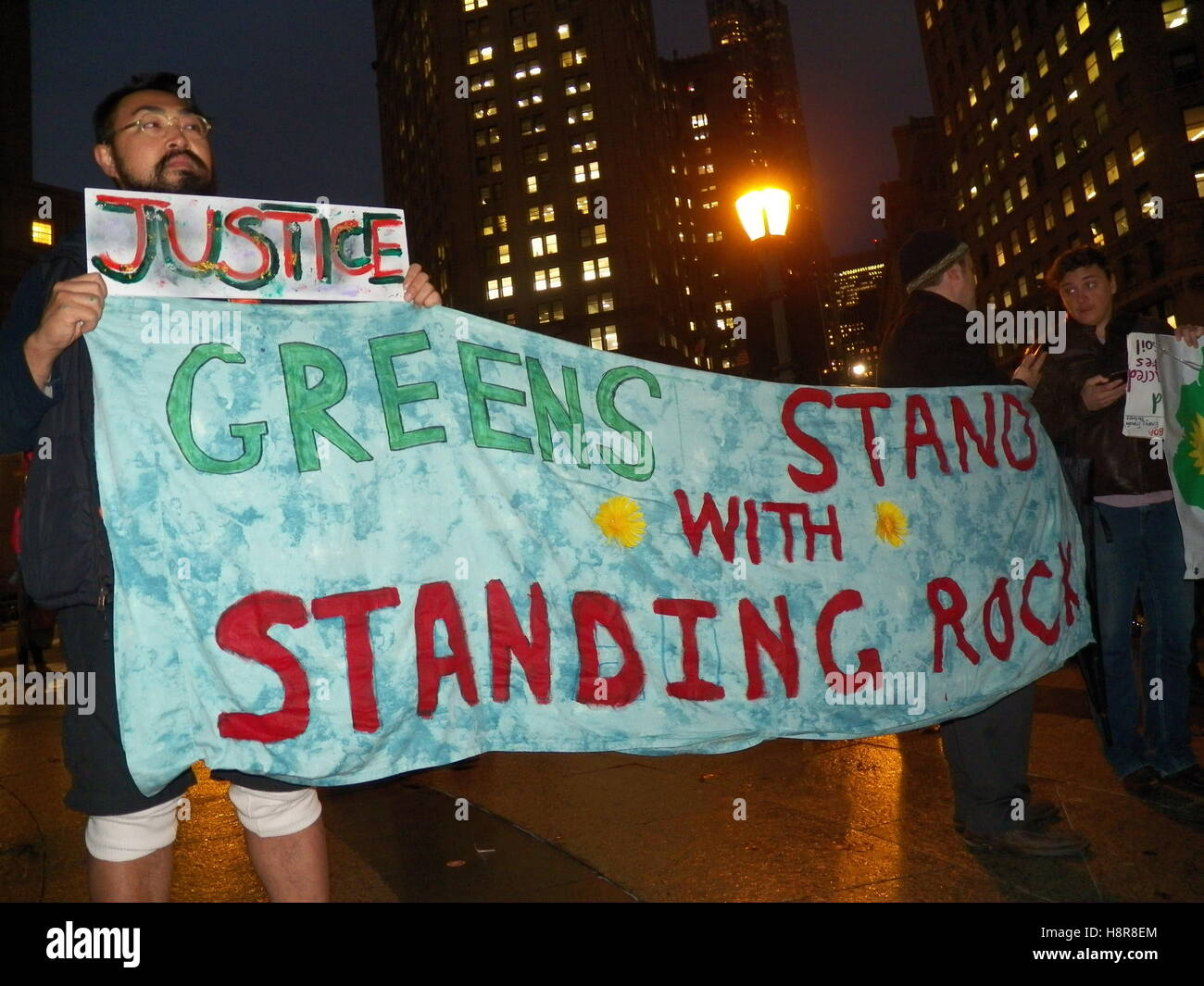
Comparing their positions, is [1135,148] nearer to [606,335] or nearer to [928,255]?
[606,335]

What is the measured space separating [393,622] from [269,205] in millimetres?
1316

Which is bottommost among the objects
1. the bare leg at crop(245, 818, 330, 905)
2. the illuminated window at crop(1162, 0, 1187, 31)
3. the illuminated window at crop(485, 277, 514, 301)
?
the bare leg at crop(245, 818, 330, 905)

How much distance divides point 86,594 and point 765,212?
24.9 feet

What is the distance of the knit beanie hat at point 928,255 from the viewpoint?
3.62m

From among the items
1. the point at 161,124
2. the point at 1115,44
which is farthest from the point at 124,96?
the point at 1115,44

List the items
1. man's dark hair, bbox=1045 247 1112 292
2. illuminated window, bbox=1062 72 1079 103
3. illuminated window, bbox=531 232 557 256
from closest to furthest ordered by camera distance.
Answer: man's dark hair, bbox=1045 247 1112 292 < illuminated window, bbox=1062 72 1079 103 < illuminated window, bbox=531 232 557 256

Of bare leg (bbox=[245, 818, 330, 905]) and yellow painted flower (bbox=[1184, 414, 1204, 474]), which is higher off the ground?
yellow painted flower (bbox=[1184, 414, 1204, 474])

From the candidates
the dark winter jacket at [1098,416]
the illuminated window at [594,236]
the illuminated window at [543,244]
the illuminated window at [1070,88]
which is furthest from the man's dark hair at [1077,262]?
the illuminated window at [543,244]

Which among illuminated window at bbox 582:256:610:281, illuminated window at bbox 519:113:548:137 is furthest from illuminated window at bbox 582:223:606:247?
illuminated window at bbox 519:113:548:137

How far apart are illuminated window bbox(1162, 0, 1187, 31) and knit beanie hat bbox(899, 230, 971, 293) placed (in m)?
49.6

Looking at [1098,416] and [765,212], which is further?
[765,212]

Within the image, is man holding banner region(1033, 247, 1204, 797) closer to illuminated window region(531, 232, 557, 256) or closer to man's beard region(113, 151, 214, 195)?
man's beard region(113, 151, 214, 195)

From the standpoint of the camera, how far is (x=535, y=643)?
2.68 meters

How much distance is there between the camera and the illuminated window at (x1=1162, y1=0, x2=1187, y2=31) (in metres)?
40.0
